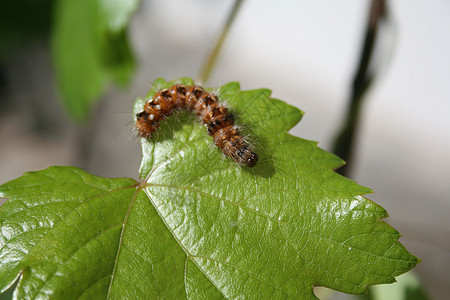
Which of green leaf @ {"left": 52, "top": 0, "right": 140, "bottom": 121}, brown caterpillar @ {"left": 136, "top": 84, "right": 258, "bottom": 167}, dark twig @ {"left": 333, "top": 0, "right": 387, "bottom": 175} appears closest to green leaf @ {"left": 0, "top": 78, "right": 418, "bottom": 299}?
brown caterpillar @ {"left": 136, "top": 84, "right": 258, "bottom": 167}

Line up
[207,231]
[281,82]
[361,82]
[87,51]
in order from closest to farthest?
[207,231], [361,82], [87,51], [281,82]

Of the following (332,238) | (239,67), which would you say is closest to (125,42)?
(332,238)

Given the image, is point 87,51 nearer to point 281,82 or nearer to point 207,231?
point 207,231

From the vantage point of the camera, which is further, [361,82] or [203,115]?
[361,82]

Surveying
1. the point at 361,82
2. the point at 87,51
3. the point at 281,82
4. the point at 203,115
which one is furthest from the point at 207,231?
the point at 281,82

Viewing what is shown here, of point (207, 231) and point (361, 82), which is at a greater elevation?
point (361, 82)

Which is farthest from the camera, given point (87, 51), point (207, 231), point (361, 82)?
point (87, 51)

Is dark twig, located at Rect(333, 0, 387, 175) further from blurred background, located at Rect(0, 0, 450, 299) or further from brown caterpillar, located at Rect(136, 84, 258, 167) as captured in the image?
blurred background, located at Rect(0, 0, 450, 299)
